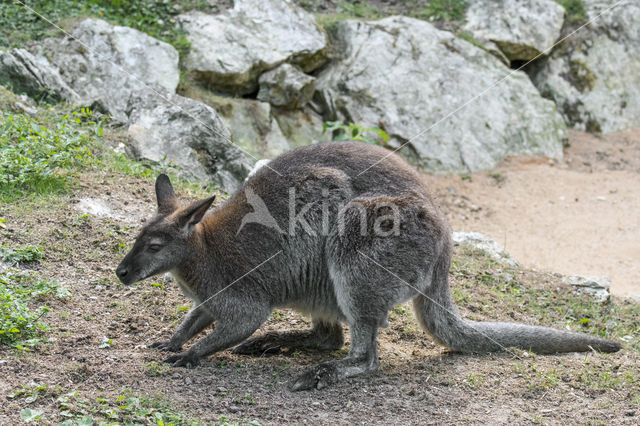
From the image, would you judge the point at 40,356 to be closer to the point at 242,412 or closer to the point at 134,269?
the point at 134,269

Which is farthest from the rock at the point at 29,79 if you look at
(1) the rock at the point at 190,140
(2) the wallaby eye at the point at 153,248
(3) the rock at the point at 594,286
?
(3) the rock at the point at 594,286

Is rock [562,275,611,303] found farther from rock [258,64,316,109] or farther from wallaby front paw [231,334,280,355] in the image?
rock [258,64,316,109]

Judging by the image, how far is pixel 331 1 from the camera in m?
15.1

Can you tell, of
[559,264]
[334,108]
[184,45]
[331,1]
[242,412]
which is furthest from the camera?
[331,1]

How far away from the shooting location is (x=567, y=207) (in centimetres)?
1241

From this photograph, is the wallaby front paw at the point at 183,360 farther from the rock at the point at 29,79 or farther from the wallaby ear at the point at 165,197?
the rock at the point at 29,79

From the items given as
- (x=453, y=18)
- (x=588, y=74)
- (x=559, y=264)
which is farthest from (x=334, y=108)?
(x=588, y=74)

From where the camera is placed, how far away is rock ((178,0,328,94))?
1221 centimetres

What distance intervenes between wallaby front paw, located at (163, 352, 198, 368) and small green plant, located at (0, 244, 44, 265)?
5.75ft

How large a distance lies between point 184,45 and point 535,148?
711 cm

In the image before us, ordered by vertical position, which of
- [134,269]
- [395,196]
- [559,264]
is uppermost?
[395,196]

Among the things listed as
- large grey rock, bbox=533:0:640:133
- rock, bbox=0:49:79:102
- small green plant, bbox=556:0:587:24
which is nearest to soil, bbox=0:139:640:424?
rock, bbox=0:49:79:102

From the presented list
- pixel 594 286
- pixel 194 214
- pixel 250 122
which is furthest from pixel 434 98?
pixel 194 214

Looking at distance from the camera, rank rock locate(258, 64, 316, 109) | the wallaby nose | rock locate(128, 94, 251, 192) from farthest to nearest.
Answer: rock locate(258, 64, 316, 109) < rock locate(128, 94, 251, 192) < the wallaby nose
